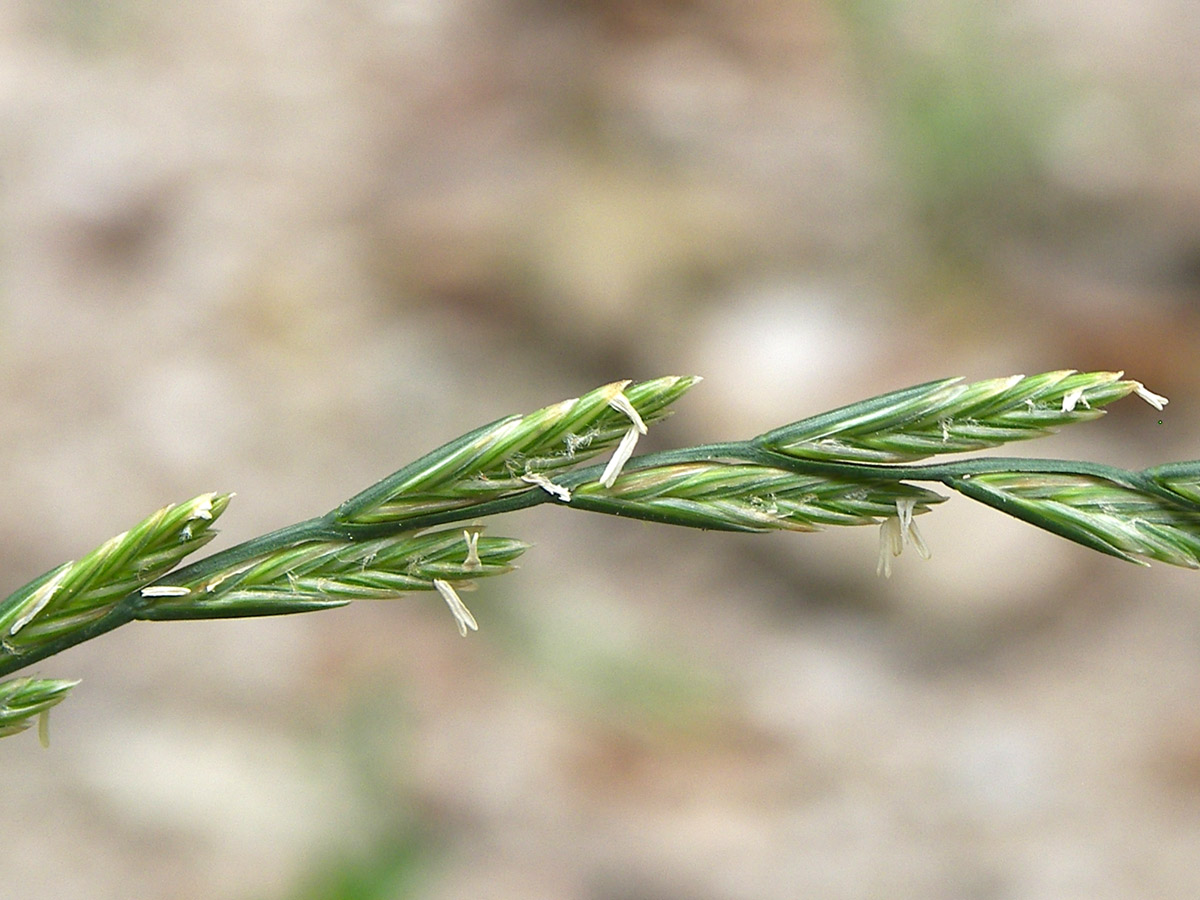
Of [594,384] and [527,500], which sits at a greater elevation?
[594,384]

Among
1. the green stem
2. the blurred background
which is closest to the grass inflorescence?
the green stem

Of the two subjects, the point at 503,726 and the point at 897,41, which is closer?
the point at 503,726

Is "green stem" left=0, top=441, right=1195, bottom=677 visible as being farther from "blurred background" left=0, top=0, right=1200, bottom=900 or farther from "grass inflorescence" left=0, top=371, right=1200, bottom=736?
"blurred background" left=0, top=0, right=1200, bottom=900

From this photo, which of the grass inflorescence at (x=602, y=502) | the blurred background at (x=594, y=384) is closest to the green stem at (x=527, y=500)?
the grass inflorescence at (x=602, y=502)

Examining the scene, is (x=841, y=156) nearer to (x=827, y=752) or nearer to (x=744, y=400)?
(x=744, y=400)

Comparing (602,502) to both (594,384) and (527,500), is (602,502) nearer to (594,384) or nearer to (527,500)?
(527,500)

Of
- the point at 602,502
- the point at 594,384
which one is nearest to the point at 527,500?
the point at 602,502

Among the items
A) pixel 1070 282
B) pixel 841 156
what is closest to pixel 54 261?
pixel 841 156

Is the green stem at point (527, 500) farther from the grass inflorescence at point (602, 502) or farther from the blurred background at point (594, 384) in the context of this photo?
the blurred background at point (594, 384)
